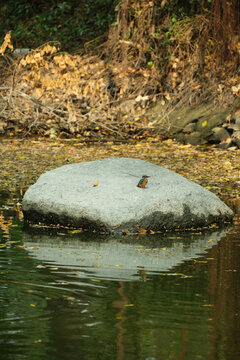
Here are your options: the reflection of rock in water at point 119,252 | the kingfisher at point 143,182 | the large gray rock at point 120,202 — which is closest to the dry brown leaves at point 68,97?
the large gray rock at point 120,202

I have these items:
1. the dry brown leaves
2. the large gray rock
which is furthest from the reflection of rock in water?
the dry brown leaves

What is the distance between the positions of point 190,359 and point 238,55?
13.3m

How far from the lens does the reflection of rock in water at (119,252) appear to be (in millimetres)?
6066

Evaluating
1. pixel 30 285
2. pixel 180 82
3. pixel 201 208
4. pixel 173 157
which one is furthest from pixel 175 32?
pixel 30 285

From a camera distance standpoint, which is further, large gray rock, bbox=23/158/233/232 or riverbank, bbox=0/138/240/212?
riverbank, bbox=0/138/240/212

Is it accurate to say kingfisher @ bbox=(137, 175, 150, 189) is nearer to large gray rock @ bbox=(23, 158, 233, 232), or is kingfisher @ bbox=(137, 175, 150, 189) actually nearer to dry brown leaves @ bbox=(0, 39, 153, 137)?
large gray rock @ bbox=(23, 158, 233, 232)

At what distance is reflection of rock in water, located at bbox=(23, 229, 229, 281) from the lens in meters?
6.07

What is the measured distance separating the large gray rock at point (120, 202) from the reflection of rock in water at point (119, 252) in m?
0.28

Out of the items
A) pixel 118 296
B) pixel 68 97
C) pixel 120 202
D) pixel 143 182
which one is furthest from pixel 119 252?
pixel 68 97

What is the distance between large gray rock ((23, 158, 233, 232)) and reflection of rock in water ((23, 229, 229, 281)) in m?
0.28

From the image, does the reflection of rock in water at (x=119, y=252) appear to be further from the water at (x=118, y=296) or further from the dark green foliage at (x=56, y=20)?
the dark green foliage at (x=56, y=20)

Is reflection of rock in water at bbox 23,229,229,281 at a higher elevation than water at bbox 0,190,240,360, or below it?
below

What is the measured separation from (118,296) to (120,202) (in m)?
2.59

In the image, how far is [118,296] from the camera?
17.0ft
